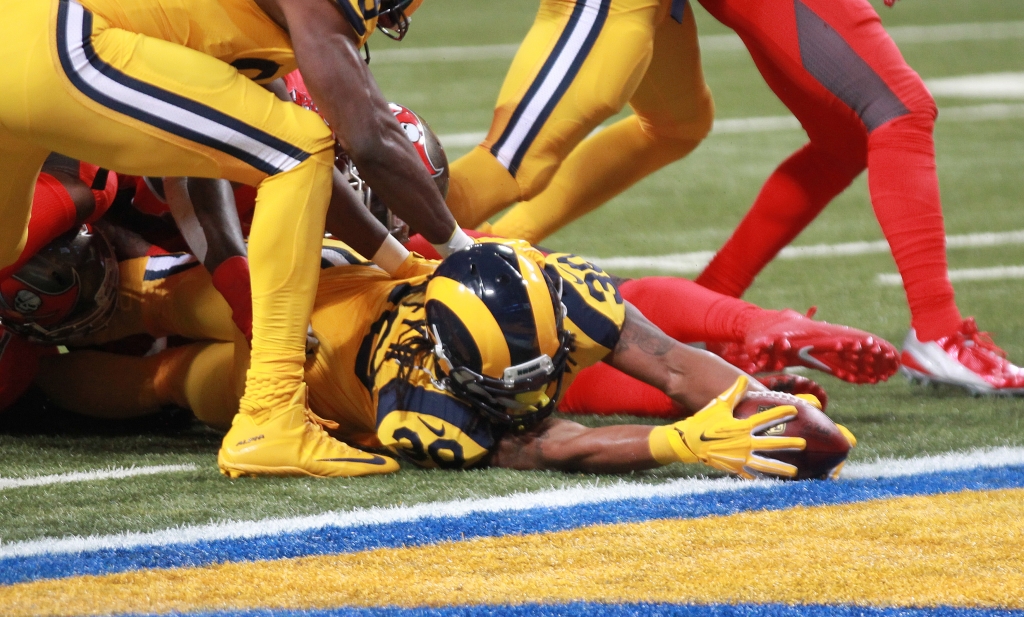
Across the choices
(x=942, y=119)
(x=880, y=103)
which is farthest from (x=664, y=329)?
(x=942, y=119)

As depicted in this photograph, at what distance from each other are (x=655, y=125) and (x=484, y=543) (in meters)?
2.17

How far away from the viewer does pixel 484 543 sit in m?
2.53

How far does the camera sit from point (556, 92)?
389 cm

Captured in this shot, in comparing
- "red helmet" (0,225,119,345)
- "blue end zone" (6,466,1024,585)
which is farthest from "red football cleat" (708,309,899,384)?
"red helmet" (0,225,119,345)

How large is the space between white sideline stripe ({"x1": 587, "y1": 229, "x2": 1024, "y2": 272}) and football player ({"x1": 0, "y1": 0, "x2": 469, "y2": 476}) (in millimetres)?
2545

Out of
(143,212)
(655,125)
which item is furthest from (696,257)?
(143,212)

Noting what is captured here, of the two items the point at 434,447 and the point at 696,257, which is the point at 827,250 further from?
the point at 434,447

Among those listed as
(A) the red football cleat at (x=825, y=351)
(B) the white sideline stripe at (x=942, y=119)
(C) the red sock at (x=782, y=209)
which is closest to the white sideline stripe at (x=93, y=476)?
(A) the red football cleat at (x=825, y=351)

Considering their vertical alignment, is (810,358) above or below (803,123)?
below

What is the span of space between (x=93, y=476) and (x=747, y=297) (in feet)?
8.50

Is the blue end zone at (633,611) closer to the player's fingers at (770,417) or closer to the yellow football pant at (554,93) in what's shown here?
the player's fingers at (770,417)

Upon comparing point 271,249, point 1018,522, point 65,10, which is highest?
point 65,10

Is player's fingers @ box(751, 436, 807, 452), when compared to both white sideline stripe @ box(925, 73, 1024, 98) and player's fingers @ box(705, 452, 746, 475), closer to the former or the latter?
player's fingers @ box(705, 452, 746, 475)

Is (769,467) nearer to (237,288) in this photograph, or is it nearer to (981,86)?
(237,288)
